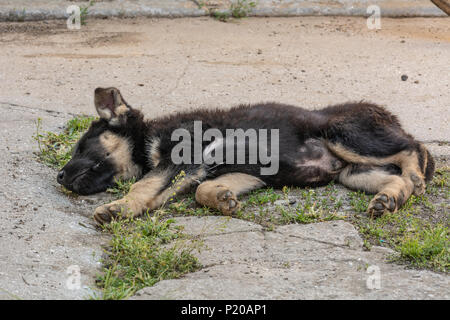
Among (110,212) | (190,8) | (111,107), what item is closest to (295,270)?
(110,212)

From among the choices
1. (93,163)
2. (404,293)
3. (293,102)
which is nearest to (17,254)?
(93,163)

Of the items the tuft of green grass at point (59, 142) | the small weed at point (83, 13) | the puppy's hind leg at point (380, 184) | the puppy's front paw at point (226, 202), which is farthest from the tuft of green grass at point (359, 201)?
the small weed at point (83, 13)

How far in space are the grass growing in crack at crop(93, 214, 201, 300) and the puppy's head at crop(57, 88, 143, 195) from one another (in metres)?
0.77

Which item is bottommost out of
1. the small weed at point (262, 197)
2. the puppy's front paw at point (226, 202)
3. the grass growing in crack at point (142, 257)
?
the grass growing in crack at point (142, 257)

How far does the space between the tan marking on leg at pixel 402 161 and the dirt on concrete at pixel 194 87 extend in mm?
874

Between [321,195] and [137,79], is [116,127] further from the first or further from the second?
[137,79]

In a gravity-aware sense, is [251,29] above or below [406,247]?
above

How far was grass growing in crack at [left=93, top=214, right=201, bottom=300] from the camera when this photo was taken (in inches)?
145

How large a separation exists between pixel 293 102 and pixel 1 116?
3.01m

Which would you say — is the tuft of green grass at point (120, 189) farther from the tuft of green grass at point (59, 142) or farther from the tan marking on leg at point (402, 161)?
the tan marking on leg at point (402, 161)

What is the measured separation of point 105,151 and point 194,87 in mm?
2325

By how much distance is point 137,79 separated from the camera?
759 cm

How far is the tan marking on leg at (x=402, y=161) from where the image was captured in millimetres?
4934

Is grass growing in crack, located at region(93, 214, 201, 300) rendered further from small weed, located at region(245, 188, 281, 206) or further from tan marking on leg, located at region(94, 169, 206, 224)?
small weed, located at region(245, 188, 281, 206)
